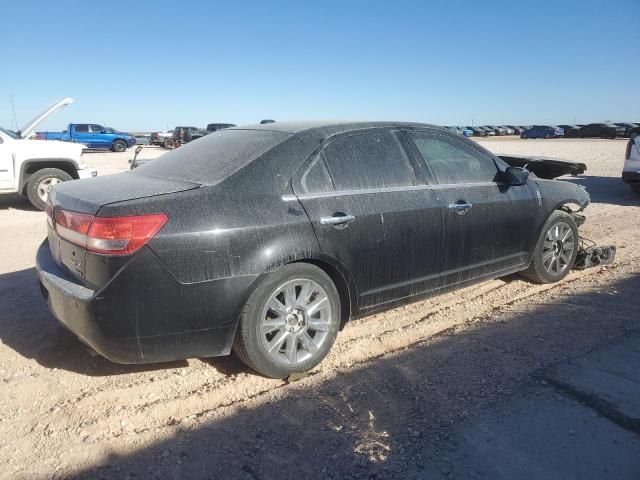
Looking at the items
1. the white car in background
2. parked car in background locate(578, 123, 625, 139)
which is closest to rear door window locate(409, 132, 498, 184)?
the white car in background

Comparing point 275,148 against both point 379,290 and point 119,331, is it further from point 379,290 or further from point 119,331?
point 119,331

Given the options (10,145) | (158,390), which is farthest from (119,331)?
(10,145)

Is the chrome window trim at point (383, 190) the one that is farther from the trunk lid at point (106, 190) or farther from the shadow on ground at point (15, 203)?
the shadow on ground at point (15, 203)

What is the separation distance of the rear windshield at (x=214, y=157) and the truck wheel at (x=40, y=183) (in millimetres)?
6498

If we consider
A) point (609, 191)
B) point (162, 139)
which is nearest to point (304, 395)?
point (609, 191)

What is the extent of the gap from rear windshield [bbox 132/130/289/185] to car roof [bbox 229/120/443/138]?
4.0 inches

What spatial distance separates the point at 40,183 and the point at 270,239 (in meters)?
7.89

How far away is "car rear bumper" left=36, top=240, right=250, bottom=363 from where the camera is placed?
2572mm

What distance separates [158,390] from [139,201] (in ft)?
3.74

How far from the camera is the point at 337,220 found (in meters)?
3.12

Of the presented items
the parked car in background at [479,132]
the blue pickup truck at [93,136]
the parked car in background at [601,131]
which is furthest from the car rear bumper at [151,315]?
the parked car in background at [479,132]

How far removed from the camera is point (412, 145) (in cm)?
376

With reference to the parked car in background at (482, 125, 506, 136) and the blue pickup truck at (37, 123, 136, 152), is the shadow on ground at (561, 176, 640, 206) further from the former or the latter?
the parked car in background at (482, 125, 506, 136)

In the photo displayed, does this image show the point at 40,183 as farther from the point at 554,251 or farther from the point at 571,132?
the point at 571,132
